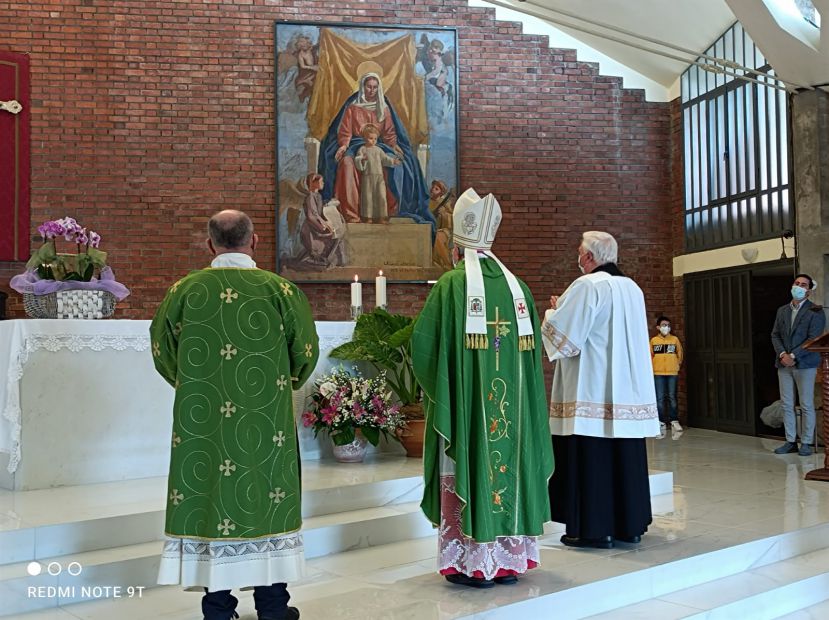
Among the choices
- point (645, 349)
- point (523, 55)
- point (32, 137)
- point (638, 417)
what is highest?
point (523, 55)

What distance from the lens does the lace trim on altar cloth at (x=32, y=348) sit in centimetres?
467

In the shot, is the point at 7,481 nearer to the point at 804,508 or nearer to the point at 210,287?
the point at 210,287

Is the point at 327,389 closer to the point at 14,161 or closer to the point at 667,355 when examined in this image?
the point at 14,161

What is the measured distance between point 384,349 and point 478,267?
2.15 meters

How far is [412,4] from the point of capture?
10.5 meters

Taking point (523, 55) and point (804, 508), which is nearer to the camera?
point (804, 508)

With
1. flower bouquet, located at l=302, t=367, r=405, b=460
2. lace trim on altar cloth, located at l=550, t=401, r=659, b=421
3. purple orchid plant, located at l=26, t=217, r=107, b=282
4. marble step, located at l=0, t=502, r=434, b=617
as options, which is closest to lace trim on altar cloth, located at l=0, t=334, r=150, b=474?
purple orchid plant, located at l=26, t=217, r=107, b=282

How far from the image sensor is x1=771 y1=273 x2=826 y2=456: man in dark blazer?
805cm

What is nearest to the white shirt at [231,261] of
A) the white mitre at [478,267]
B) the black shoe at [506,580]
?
the white mitre at [478,267]

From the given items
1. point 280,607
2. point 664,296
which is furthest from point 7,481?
point 664,296

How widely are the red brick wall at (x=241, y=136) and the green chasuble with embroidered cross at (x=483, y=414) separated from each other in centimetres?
629

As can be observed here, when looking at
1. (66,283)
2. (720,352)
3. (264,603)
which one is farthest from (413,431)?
(720,352)

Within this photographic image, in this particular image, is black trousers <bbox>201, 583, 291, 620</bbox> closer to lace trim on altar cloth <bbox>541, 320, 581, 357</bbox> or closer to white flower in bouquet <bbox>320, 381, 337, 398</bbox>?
lace trim on altar cloth <bbox>541, 320, 581, 357</bbox>

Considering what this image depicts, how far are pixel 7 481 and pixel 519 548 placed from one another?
2783 mm
